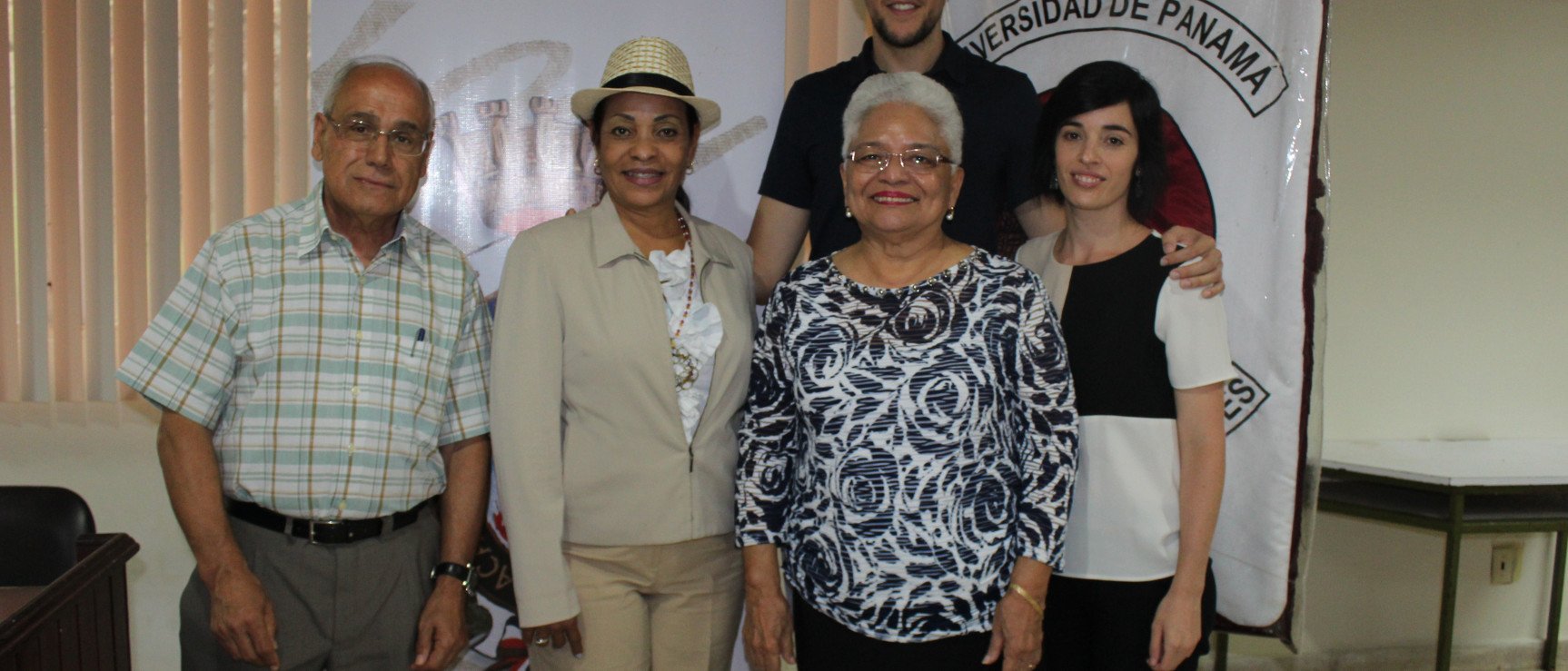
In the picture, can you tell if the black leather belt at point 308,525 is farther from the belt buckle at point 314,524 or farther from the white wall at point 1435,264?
the white wall at point 1435,264

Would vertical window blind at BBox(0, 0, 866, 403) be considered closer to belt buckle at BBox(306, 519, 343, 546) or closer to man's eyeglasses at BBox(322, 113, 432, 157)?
man's eyeglasses at BBox(322, 113, 432, 157)

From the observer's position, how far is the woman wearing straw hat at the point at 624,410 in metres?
1.51

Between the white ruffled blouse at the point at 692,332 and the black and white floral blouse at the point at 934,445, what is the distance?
0.23 m

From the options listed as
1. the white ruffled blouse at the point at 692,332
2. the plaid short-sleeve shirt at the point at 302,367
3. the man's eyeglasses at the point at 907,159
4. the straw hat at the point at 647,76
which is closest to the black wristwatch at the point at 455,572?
the plaid short-sleeve shirt at the point at 302,367

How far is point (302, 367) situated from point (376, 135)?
0.41 m

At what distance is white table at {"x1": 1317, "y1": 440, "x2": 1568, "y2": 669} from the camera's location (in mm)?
2607

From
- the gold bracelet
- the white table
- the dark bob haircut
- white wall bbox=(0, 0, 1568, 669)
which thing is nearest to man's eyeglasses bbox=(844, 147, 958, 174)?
the dark bob haircut

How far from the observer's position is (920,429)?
4.37 ft

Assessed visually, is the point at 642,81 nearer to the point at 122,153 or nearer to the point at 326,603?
the point at 326,603

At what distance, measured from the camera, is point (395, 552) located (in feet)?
5.21

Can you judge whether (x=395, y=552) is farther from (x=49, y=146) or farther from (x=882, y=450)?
(x=49, y=146)

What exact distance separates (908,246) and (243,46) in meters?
1.99

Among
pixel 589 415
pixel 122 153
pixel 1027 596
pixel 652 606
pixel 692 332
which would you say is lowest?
pixel 652 606

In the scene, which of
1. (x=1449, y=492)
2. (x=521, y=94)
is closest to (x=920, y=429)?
(x=521, y=94)
